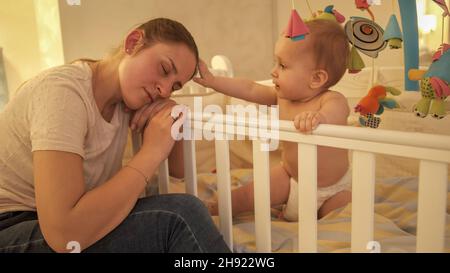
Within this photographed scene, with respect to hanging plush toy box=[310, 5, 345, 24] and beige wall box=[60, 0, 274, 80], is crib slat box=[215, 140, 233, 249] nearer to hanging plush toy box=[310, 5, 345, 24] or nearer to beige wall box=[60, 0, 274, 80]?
hanging plush toy box=[310, 5, 345, 24]

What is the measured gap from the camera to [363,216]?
0.55 meters

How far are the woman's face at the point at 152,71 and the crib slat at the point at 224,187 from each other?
0.16 m

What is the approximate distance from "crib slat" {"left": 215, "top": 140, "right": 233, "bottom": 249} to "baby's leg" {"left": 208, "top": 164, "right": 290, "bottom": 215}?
0.18 metres

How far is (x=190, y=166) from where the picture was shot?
0.78 m

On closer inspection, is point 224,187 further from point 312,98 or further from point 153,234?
point 312,98

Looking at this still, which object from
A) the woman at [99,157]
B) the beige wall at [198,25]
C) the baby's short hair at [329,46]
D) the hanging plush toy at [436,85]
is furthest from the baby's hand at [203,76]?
the beige wall at [198,25]

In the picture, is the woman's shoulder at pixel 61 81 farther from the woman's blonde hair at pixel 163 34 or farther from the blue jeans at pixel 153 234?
Result: the blue jeans at pixel 153 234

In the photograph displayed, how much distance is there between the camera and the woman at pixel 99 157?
0.62 meters

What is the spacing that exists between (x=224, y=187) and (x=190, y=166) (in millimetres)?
91

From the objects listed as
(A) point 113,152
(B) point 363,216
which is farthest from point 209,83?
(B) point 363,216

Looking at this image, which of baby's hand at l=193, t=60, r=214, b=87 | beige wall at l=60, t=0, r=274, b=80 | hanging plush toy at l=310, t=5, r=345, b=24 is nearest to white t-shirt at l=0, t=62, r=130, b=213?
baby's hand at l=193, t=60, r=214, b=87

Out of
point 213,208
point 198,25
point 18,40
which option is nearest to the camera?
point 213,208

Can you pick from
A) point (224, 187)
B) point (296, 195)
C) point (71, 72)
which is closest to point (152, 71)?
point (71, 72)

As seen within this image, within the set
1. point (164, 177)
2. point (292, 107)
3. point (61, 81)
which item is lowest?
point (164, 177)
